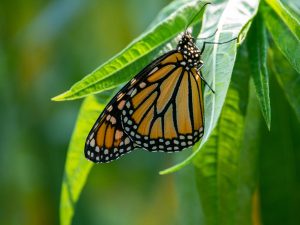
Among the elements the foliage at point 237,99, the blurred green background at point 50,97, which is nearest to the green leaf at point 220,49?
the foliage at point 237,99

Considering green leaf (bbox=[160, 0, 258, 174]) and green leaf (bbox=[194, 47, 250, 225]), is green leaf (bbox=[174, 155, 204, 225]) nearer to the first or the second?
green leaf (bbox=[194, 47, 250, 225])

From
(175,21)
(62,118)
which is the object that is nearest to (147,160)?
(62,118)

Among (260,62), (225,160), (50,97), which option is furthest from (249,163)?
(50,97)

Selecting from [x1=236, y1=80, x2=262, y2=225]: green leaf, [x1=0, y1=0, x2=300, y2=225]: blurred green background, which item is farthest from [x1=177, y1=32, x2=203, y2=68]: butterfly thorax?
[x1=0, y1=0, x2=300, y2=225]: blurred green background

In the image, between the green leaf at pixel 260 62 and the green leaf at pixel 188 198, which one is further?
the green leaf at pixel 188 198

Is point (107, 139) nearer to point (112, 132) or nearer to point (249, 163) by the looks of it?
point (112, 132)

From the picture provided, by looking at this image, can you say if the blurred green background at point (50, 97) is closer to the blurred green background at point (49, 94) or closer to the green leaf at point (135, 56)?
the blurred green background at point (49, 94)
